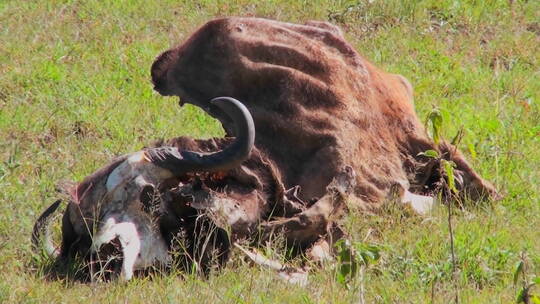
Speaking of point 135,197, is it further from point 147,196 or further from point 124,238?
point 124,238

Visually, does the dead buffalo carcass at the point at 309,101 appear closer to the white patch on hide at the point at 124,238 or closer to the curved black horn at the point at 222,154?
the curved black horn at the point at 222,154

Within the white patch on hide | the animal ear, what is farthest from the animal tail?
the animal ear

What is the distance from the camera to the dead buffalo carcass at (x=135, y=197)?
20.2 ft

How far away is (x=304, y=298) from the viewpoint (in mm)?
5746

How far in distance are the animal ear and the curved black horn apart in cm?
17

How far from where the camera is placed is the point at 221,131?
905cm

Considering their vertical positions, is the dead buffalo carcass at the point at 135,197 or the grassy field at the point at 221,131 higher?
the dead buffalo carcass at the point at 135,197

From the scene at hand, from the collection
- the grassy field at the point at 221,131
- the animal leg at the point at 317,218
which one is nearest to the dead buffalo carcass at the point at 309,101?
the animal leg at the point at 317,218

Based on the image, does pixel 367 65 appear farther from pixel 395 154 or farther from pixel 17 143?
pixel 17 143

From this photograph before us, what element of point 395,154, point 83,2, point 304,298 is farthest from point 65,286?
point 83,2

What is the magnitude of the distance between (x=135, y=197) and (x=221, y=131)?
288 cm

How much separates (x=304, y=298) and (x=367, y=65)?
238 centimetres

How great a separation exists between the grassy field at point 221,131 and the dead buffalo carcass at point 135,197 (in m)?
0.21

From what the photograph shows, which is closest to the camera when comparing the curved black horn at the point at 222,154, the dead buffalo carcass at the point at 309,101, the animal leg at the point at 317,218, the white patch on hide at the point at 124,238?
the white patch on hide at the point at 124,238
